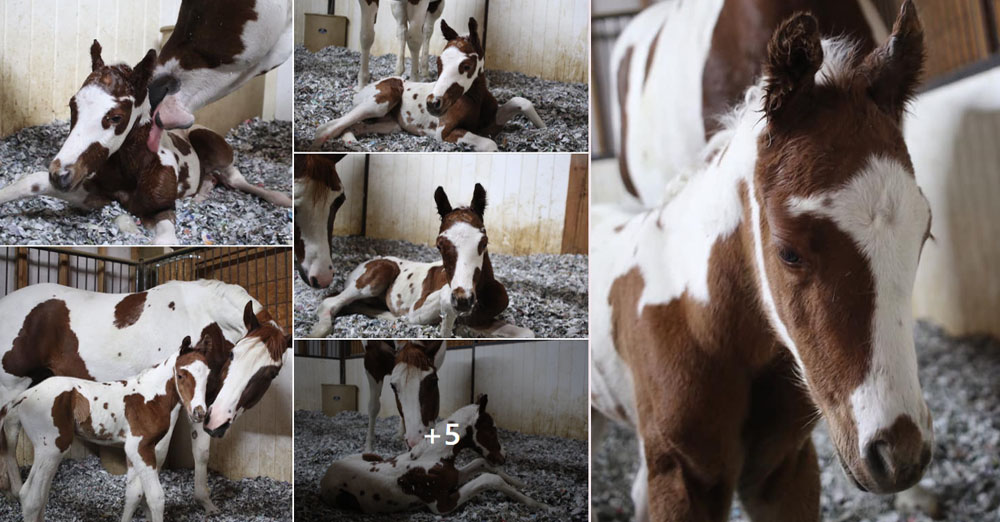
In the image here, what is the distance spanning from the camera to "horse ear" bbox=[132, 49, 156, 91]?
6.63ft

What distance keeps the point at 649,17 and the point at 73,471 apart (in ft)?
6.64

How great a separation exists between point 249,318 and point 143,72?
74 cm

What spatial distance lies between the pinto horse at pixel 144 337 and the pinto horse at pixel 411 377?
280 mm

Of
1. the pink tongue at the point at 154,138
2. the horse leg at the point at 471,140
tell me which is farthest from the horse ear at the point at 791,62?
the pink tongue at the point at 154,138

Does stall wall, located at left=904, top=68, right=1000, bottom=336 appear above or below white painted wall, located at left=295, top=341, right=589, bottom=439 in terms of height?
above

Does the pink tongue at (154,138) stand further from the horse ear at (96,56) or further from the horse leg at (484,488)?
the horse leg at (484,488)

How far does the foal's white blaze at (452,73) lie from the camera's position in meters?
2.04

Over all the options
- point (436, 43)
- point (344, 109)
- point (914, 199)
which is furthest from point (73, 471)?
point (914, 199)

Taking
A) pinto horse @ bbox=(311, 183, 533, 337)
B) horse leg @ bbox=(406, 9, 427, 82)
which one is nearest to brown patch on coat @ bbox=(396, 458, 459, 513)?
pinto horse @ bbox=(311, 183, 533, 337)

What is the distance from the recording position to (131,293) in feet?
6.95

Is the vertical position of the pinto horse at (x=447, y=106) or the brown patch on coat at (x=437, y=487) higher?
the pinto horse at (x=447, y=106)

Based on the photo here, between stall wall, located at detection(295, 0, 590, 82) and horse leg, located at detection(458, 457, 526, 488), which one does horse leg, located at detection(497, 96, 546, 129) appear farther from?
horse leg, located at detection(458, 457, 526, 488)

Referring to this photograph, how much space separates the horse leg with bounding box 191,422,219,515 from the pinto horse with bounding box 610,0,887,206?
4.55 feet

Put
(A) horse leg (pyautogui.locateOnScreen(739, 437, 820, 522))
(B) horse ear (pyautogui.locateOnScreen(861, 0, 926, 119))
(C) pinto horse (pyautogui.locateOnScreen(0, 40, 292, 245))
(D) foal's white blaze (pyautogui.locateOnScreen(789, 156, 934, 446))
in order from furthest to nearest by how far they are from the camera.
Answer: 1. (C) pinto horse (pyautogui.locateOnScreen(0, 40, 292, 245))
2. (A) horse leg (pyautogui.locateOnScreen(739, 437, 820, 522))
3. (B) horse ear (pyautogui.locateOnScreen(861, 0, 926, 119))
4. (D) foal's white blaze (pyautogui.locateOnScreen(789, 156, 934, 446))
